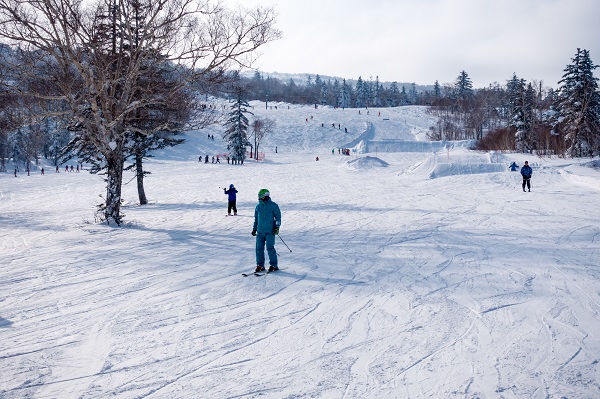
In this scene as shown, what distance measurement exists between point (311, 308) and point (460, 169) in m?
25.7

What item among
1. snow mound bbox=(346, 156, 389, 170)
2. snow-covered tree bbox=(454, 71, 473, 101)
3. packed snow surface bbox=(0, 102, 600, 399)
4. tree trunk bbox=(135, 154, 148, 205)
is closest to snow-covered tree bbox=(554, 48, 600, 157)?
snow mound bbox=(346, 156, 389, 170)

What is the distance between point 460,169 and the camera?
28.2 meters

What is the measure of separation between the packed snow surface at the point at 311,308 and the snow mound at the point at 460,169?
1387 centimetres

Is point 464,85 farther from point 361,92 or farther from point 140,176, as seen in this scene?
point 140,176

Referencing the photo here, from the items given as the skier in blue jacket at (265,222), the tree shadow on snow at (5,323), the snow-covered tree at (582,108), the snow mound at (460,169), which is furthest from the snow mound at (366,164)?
the tree shadow on snow at (5,323)

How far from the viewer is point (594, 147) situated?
36500mm

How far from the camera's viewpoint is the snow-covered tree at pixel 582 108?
35406 millimetres

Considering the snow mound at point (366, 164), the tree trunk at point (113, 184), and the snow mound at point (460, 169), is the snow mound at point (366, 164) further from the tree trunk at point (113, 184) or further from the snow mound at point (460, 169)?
the tree trunk at point (113, 184)

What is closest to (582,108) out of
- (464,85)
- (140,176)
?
(140,176)

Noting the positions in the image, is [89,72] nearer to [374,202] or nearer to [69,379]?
[69,379]

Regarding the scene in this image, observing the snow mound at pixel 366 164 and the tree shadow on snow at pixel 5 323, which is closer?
the tree shadow on snow at pixel 5 323

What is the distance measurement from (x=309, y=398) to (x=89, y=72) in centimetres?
1077

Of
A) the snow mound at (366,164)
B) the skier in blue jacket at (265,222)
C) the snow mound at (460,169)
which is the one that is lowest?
the skier in blue jacket at (265,222)

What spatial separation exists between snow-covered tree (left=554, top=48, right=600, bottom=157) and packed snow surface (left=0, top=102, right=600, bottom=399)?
27998mm
